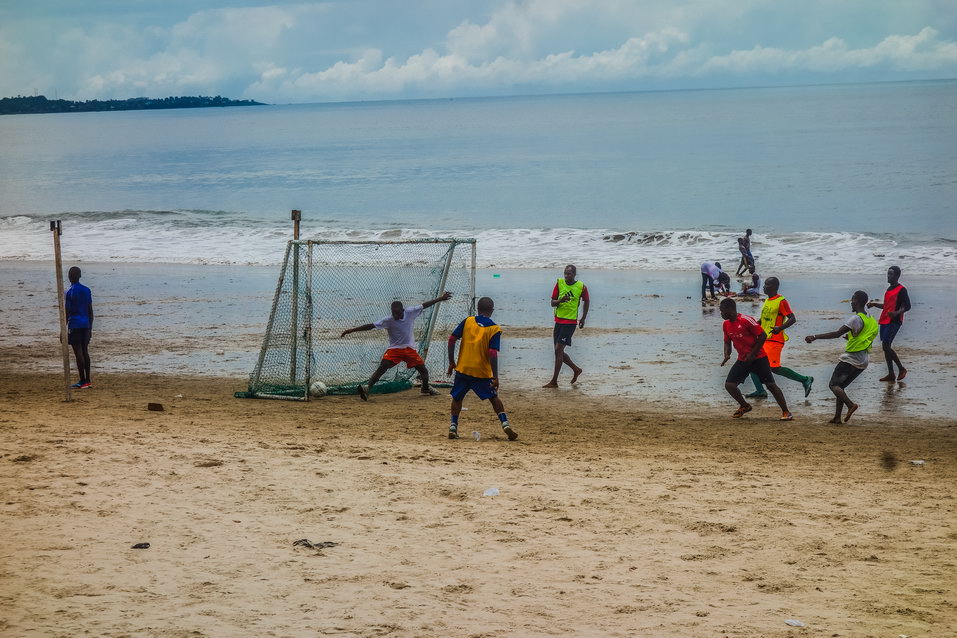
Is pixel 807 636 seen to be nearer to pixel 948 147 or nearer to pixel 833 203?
pixel 833 203

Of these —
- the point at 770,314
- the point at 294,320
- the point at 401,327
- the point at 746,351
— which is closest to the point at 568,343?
the point at 401,327

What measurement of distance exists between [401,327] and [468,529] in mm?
5573

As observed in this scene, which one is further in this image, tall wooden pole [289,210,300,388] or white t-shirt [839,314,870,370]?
tall wooden pole [289,210,300,388]

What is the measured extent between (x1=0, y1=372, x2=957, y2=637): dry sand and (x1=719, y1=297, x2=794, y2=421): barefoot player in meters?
0.53

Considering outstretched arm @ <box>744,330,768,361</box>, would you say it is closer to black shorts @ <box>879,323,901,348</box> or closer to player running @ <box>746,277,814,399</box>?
player running @ <box>746,277,814,399</box>

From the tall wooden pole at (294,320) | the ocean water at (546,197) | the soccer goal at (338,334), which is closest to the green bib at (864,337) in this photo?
the soccer goal at (338,334)

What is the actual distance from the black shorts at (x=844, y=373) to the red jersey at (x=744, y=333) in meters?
0.81

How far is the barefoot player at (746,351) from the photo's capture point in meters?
11.1

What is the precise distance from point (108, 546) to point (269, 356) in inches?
247

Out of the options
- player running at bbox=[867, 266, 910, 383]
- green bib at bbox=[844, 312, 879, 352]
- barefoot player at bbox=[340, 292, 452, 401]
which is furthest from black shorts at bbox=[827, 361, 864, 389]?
barefoot player at bbox=[340, 292, 452, 401]

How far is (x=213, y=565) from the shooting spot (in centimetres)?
645

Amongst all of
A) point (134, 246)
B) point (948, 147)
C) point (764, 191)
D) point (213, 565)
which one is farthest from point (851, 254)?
point (948, 147)

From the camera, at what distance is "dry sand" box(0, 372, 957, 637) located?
582cm

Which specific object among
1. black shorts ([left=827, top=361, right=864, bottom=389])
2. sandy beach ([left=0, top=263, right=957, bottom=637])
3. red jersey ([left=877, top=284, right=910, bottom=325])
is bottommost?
sandy beach ([left=0, top=263, right=957, bottom=637])
